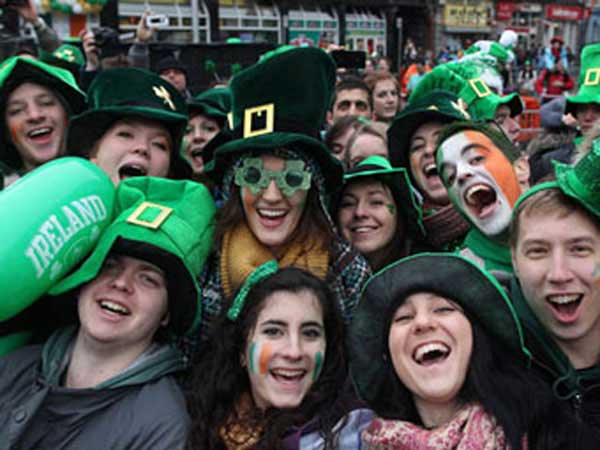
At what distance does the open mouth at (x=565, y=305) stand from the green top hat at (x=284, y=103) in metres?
1.25

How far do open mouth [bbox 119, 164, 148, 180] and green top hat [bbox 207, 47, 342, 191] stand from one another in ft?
1.41

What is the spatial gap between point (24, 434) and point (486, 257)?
6.71ft

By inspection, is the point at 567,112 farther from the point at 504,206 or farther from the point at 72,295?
the point at 72,295

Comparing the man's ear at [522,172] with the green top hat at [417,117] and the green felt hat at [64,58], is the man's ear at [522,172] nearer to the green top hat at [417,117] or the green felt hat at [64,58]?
the green top hat at [417,117]

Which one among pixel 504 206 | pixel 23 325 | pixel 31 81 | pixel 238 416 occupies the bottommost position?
pixel 238 416

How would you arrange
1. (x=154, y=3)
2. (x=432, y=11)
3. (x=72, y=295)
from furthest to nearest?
(x=432, y=11), (x=154, y=3), (x=72, y=295)

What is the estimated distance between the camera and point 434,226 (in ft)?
11.7

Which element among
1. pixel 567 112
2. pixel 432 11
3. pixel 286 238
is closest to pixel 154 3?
pixel 432 11

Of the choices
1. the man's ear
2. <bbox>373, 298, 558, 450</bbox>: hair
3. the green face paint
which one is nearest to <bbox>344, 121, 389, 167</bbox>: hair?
the man's ear

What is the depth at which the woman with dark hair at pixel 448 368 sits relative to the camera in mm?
2186

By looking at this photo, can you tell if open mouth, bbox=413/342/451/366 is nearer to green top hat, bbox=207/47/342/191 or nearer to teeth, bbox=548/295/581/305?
teeth, bbox=548/295/581/305

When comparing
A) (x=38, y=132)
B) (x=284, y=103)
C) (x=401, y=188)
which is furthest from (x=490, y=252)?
(x=38, y=132)

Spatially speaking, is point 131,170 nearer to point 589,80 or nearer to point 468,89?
point 468,89

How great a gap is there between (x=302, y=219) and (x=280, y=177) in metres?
0.26
